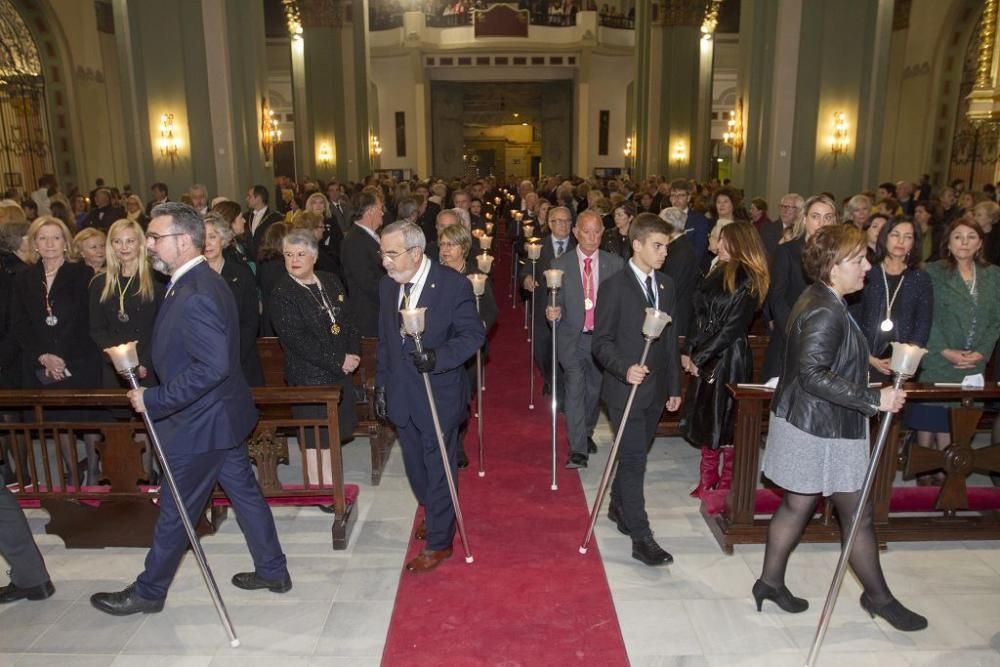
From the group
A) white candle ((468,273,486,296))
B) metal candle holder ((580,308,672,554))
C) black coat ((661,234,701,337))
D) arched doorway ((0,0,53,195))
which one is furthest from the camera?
arched doorway ((0,0,53,195))

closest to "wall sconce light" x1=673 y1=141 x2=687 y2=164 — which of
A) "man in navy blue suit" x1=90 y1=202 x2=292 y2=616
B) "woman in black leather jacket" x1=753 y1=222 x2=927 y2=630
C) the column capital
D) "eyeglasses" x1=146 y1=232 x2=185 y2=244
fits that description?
the column capital

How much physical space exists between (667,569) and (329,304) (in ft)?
8.84

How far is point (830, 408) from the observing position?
371cm

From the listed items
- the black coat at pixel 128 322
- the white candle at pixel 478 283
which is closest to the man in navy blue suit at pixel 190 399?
the black coat at pixel 128 322

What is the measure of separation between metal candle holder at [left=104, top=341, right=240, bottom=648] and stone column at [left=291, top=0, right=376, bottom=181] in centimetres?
1887

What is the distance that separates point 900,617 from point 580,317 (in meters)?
2.91

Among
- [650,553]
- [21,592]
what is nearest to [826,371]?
[650,553]

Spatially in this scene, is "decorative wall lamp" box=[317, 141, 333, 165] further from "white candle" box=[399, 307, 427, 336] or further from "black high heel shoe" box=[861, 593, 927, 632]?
"black high heel shoe" box=[861, 593, 927, 632]

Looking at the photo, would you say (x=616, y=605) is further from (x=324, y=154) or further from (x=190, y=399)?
(x=324, y=154)

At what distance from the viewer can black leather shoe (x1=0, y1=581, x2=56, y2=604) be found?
4.37 meters

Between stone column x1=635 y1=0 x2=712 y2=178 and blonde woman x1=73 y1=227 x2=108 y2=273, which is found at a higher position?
stone column x1=635 y1=0 x2=712 y2=178

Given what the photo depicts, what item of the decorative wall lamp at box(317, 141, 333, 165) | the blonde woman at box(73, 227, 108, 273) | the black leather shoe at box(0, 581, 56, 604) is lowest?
the black leather shoe at box(0, 581, 56, 604)

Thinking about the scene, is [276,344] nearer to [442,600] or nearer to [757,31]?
[442,600]

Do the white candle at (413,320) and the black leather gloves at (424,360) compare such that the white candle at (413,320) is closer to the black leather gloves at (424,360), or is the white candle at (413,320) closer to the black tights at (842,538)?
the black leather gloves at (424,360)
